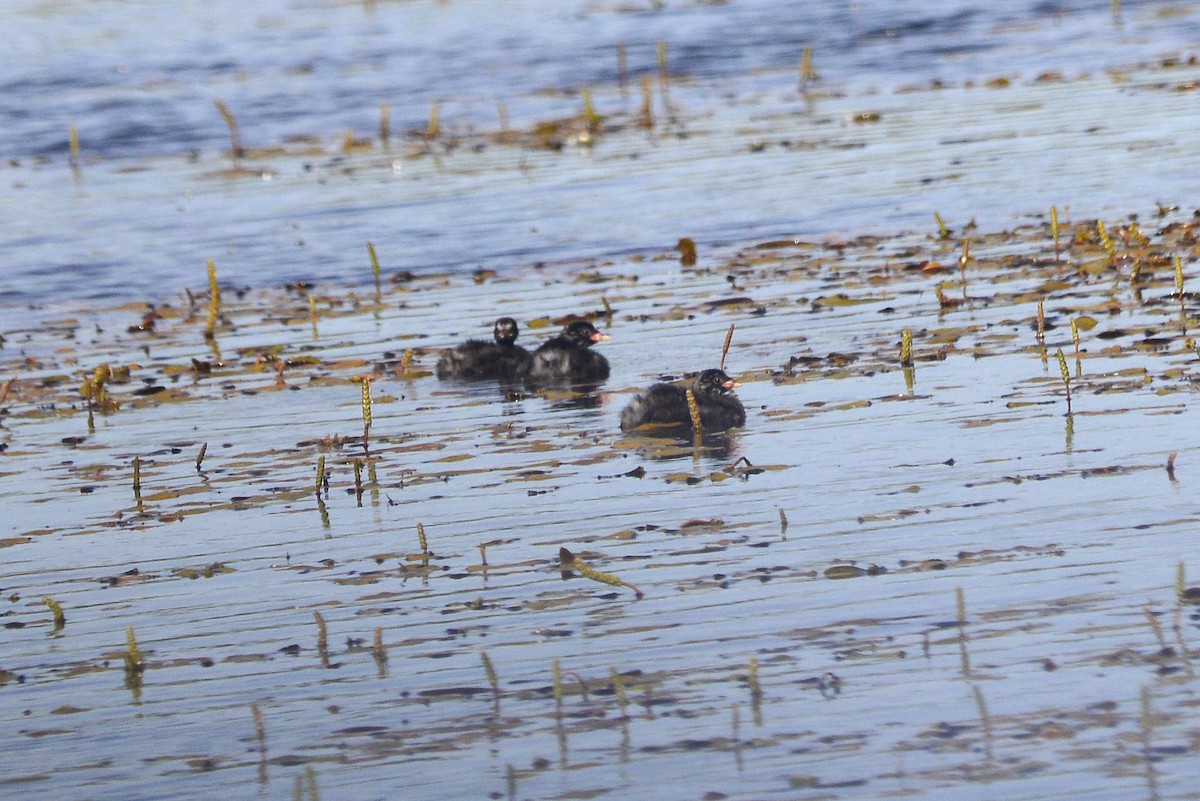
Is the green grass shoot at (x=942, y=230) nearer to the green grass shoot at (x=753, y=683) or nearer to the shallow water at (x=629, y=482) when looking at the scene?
the shallow water at (x=629, y=482)

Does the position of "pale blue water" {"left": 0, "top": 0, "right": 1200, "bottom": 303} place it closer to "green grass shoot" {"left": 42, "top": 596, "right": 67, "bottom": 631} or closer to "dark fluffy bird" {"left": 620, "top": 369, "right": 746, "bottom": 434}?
"dark fluffy bird" {"left": 620, "top": 369, "right": 746, "bottom": 434}

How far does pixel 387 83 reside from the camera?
33438mm

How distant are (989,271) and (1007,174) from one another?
5277 mm

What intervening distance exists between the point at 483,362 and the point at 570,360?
54 cm

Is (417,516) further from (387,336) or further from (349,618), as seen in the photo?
(387,336)

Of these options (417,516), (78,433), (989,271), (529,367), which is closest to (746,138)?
(989,271)

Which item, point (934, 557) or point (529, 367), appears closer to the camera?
point (934, 557)

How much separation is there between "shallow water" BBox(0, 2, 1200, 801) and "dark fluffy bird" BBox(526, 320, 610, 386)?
0.91ft

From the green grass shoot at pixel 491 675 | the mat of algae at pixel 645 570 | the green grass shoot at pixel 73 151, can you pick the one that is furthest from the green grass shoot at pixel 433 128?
the green grass shoot at pixel 491 675

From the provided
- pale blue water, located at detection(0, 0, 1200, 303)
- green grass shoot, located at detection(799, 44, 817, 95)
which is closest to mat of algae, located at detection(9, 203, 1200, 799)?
pale blue water, located at detection(0, 0, 1200, 303)

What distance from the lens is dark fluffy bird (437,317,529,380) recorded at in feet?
41.8

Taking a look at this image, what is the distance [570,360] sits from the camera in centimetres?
1270

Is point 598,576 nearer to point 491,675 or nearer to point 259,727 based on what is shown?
point 491,675

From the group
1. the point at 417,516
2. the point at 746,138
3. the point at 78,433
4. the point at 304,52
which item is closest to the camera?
the point at 417,516
